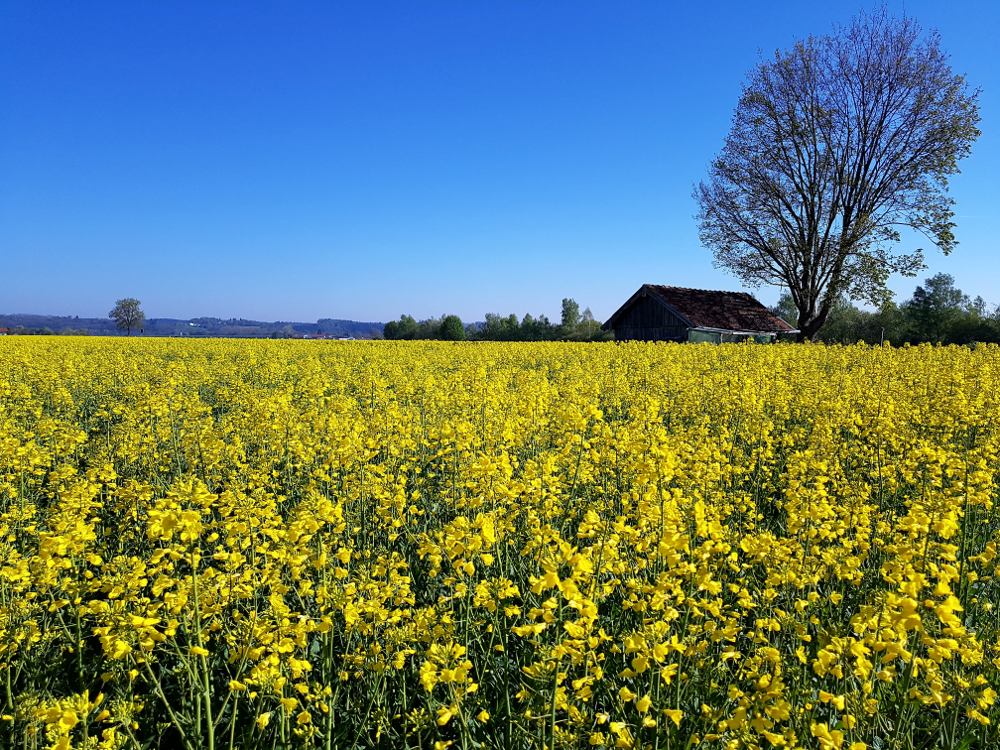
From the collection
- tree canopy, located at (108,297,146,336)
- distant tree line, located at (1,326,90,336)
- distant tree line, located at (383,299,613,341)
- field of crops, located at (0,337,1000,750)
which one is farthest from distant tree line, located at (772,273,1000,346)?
tree canopy, located at (108,297,146,336)

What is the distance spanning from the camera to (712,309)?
37625 mm

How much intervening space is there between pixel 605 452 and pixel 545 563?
8.04ft

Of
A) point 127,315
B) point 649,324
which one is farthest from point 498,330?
point 127,315

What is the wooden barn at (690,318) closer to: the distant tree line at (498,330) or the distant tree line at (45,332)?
the distant tree line at (498,330)

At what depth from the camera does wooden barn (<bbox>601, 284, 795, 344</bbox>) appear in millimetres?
34656

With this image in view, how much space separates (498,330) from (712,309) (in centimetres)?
2446

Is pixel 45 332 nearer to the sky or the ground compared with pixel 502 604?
nearer to the sky


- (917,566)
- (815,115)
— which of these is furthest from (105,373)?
(815,115)

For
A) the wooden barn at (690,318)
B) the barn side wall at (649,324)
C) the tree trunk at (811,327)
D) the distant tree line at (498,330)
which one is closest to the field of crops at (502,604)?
the wooden barn at (690,318)

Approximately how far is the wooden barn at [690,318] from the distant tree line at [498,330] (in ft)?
15.7

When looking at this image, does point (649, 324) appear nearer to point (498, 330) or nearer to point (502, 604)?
point (498, 330)

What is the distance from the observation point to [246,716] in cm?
292

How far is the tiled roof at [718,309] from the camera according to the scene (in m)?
35.5

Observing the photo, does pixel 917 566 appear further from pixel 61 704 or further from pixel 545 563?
pixel 61 704
